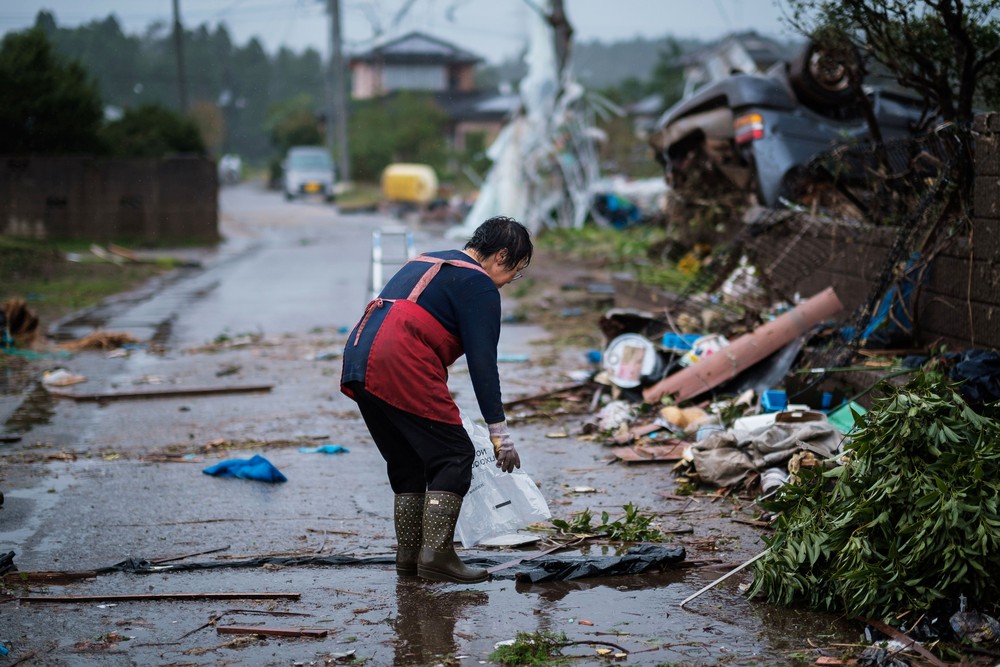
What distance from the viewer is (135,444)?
6879 mm

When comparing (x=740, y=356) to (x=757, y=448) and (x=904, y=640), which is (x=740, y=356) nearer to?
(x=757, y=448)

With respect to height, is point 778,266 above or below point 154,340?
above

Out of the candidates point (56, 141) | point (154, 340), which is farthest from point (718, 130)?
point (56, 141)

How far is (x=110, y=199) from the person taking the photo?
21.8m

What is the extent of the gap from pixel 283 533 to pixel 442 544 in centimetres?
119

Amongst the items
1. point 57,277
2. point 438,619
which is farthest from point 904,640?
point 57,277

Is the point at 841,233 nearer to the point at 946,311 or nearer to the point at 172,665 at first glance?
the point at 946,311

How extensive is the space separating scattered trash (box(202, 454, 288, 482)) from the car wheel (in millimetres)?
7052

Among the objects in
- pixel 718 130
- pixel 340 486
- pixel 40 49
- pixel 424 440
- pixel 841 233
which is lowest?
pixel 340 486

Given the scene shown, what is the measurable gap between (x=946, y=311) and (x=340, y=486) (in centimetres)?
402

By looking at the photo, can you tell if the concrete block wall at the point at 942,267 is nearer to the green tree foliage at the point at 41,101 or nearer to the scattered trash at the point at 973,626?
the scattered trash at the point at 973,626

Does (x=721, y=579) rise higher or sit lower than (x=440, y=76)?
lower

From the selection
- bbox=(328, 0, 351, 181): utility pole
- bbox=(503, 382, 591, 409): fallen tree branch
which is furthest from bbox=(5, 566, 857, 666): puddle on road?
bbox=(328, 0, 351, 181): utility pole

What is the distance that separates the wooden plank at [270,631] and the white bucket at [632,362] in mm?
4191
